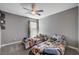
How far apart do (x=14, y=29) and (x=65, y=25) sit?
38.8 inches

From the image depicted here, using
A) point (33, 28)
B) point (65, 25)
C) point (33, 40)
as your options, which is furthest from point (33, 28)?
point (65, 25)

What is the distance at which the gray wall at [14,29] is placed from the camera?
196 centimetres

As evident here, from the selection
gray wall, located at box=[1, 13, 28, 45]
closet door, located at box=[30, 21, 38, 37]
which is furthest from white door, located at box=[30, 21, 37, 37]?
gray wall, located at box=[1, 13, 28, 45]

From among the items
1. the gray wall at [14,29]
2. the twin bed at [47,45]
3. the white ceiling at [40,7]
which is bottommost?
the twin bed at [47,45]

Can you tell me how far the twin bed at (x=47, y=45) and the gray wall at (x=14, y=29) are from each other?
0.21 m

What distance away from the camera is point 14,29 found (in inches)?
78.7

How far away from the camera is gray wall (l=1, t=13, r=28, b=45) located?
1.96m

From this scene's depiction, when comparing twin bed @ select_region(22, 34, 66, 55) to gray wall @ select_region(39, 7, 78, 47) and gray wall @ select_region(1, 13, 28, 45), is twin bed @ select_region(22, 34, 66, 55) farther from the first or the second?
gray wall @ select_region(1, 13, 28, 45)

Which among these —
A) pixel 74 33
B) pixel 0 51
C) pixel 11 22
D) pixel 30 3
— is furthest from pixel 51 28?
pixel 0 51

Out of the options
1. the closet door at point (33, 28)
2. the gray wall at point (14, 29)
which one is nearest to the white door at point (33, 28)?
the closet door at point (33, 28)

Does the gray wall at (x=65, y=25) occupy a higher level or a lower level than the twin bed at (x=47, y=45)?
higher

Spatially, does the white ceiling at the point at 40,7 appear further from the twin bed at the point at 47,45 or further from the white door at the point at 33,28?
the twin bed at the point at 47,45

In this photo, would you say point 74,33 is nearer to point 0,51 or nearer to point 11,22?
point 11,22

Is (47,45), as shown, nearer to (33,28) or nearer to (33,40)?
(33,40)
